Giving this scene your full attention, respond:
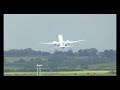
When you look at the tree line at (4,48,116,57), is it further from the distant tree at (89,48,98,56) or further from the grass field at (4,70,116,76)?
the grass field at (4,70,116,76)

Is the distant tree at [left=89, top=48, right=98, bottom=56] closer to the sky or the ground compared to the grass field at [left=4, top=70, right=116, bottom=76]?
closer to the sky

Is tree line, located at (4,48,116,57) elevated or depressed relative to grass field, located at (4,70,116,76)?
elevated

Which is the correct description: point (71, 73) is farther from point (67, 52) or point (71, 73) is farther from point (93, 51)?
point (93, 51)

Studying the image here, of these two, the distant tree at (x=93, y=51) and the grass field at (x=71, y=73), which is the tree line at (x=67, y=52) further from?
the grass field at (x=71, y=73)

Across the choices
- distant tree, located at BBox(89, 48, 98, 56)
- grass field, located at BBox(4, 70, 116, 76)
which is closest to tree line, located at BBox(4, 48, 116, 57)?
distant tree, located at BBox(89, 48, 98, 56)

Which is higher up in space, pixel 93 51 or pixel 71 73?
pixel 93 51

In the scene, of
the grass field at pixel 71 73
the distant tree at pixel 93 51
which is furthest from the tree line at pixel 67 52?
the grass field at pixel 71 73

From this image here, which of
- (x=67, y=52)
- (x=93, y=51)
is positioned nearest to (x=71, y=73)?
(x=67, y=52)
